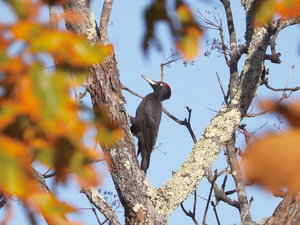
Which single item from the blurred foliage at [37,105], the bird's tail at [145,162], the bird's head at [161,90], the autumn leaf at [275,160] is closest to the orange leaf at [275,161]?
the autumn leaf at [275,160]

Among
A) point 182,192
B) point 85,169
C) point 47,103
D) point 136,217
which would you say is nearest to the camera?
point 47,103

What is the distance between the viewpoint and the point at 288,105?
2.23 feet

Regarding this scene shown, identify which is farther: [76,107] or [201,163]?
[201,163]

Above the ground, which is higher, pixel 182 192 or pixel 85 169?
pixel 182 192

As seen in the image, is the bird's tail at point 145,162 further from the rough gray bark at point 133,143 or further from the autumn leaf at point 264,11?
the autumn leaf at point 264,11

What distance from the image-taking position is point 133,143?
2908 millimetres

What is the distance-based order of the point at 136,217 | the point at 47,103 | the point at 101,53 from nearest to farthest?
the point at 47,103, the point at 101,53, the point at 136,217

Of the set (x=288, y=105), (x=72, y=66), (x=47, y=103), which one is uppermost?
(x=72, y=66)

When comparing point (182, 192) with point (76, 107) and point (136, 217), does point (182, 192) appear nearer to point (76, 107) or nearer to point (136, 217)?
point (136, 217)

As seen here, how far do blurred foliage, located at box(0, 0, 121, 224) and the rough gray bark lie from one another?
5.36 ft

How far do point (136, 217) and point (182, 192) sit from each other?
0.48m

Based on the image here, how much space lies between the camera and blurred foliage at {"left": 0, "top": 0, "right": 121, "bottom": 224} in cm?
69

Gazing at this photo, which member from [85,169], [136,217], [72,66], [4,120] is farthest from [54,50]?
[136,217]

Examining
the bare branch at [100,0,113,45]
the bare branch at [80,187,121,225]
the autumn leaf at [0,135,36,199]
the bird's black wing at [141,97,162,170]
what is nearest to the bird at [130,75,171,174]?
the bird's black wing at [141,97,162,170]
